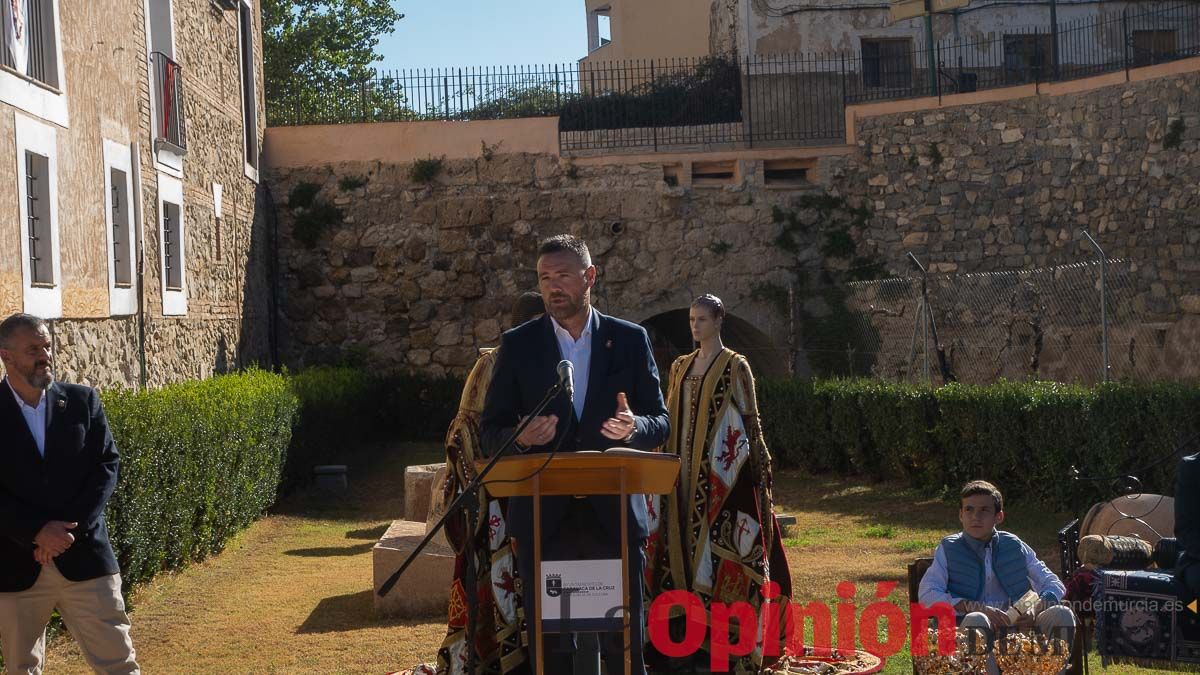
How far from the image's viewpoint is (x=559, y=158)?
68.2 feet

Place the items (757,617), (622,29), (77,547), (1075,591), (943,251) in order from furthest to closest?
(622,29)
(943,251)
(757,617)
(1075,591)
(77,547)

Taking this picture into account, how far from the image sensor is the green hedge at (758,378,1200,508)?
36.5 ft

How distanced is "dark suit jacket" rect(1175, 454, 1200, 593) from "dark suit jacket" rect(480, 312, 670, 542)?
92.1 inches

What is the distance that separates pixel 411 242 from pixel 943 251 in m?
7.89

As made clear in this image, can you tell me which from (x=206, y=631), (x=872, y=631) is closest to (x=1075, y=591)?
(x=872, y=631)

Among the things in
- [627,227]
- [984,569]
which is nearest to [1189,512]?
[984,569]

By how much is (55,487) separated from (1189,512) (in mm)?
4716

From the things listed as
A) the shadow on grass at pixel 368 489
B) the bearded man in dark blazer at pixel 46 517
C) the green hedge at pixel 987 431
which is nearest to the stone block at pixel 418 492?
the shadow on grass at pixel 368 489

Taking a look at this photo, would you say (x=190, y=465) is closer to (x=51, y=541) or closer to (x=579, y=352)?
(x=51, y=541)

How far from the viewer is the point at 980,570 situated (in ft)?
19.2

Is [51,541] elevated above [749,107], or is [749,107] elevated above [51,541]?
[749,107]

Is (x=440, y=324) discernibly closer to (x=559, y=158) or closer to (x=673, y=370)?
(x=559, y=158)

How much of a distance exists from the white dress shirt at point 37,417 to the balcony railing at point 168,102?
29.7 ft

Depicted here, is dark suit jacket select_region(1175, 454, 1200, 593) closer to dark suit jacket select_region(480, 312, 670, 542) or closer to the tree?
dark suit jacket select_region(480, 312, 670, 542)
